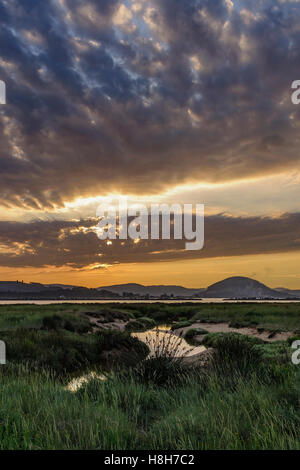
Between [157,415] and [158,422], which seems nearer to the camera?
[158,422]

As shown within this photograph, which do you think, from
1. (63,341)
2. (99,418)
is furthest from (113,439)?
(63,341)

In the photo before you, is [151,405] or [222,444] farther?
[151,405]

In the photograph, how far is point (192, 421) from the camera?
526 cm

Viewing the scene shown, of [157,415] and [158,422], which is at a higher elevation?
[158,422]

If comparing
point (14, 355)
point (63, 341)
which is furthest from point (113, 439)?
point (63, 341)
